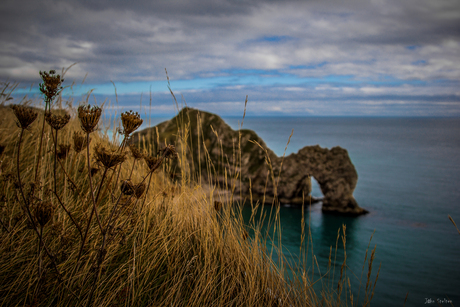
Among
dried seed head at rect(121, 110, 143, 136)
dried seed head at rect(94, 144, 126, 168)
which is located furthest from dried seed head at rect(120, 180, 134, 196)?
dried seed head at rect(121, 110, 143, 136)

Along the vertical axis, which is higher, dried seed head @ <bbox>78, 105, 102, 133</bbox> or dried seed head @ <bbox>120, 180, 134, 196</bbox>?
dried seed head @ <bbox>78, 105, 102, 133</bbox>

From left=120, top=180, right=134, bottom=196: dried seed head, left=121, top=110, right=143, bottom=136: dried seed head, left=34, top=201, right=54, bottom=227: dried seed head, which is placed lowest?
left=34, top=201, right=54, bottom=227: dried seed head

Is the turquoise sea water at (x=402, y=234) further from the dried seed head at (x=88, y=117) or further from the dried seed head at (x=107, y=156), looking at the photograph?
the dried seed head at (x=88, y=117)

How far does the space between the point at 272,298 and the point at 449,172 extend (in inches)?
2774

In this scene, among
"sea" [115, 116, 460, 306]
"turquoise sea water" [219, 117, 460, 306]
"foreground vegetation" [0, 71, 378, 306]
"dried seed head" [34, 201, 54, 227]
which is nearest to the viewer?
"dried seed head" [34, 201, 54, 227]

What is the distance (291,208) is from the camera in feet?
104

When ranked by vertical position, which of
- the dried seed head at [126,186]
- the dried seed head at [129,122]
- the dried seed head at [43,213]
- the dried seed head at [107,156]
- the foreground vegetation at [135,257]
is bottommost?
the foreground vegetation at [135,257]

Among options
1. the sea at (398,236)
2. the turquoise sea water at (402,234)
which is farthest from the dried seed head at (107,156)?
the turquoise sea water at (402,234)

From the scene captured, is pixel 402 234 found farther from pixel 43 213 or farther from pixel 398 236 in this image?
pixel 43 213

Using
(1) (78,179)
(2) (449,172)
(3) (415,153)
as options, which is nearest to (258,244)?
(1) (78,179)

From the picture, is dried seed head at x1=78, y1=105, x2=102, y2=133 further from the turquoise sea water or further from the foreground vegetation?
the turquoise sea water

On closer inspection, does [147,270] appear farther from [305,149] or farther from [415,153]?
[415,153]

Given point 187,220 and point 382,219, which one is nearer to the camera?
point 187,220

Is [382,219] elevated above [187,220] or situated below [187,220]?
below
